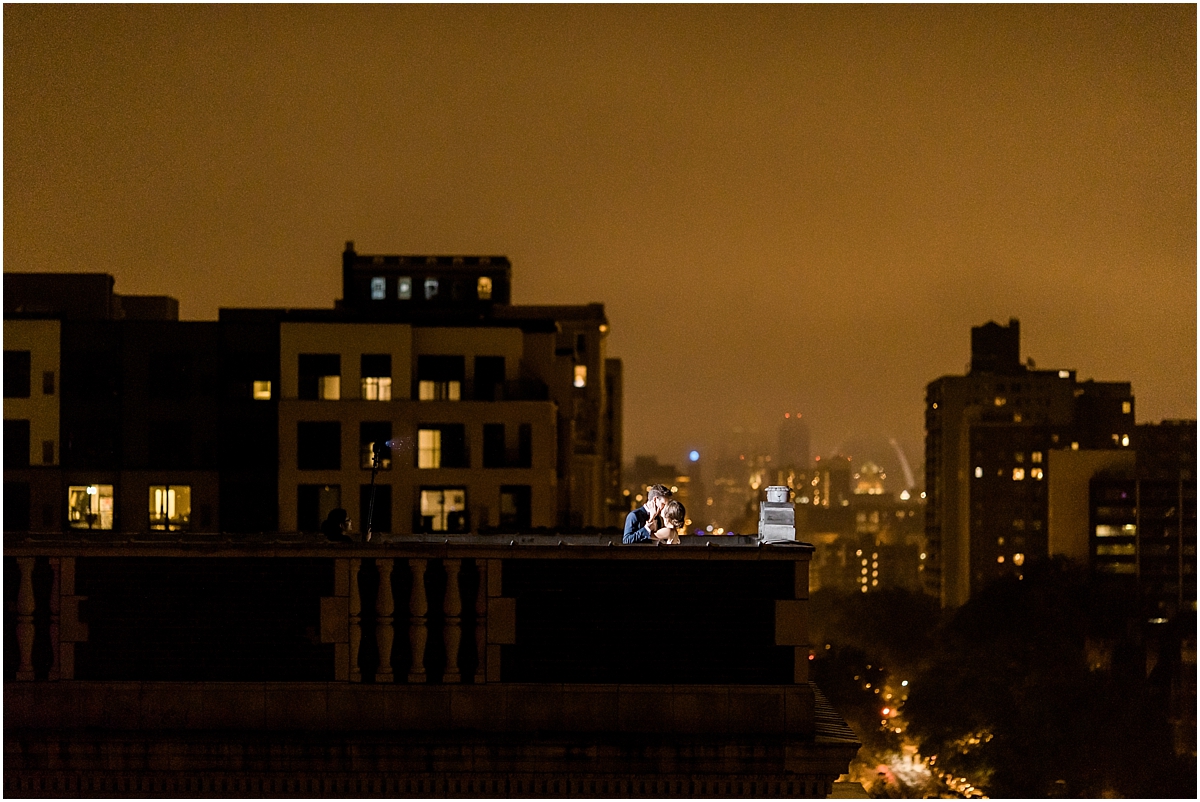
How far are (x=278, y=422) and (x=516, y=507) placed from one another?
1335cm

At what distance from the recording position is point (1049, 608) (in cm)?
9719

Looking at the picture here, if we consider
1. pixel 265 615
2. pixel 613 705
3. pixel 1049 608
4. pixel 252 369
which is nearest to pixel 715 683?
pixel 613 705

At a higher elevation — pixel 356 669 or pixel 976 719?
pixel 356 669

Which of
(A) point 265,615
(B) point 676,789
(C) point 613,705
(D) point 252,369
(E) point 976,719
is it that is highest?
(D) point 252,369

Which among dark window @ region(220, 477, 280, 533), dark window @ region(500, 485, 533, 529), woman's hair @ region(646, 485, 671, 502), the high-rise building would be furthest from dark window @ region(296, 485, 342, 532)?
the high-rise building

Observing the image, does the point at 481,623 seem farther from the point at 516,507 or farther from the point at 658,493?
the point at 516,507

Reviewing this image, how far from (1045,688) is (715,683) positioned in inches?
2640

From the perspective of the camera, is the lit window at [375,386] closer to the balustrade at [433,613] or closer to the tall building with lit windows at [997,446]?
the balustrade at [433,613]

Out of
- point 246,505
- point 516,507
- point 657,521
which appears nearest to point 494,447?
point 516,507

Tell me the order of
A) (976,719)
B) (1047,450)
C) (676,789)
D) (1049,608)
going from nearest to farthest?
(676,789)
(976,719)
(1049,608)
(1047,450)

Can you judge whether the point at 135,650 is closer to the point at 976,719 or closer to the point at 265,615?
the point at 265,615

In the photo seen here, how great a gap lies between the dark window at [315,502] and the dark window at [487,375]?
8841 millimetres

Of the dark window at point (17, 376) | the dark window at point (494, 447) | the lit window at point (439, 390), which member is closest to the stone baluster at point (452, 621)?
the dark window at point (494, 447)

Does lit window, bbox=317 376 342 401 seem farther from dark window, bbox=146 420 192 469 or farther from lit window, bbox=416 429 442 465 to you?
dark window, bbox=146 420 192 469
